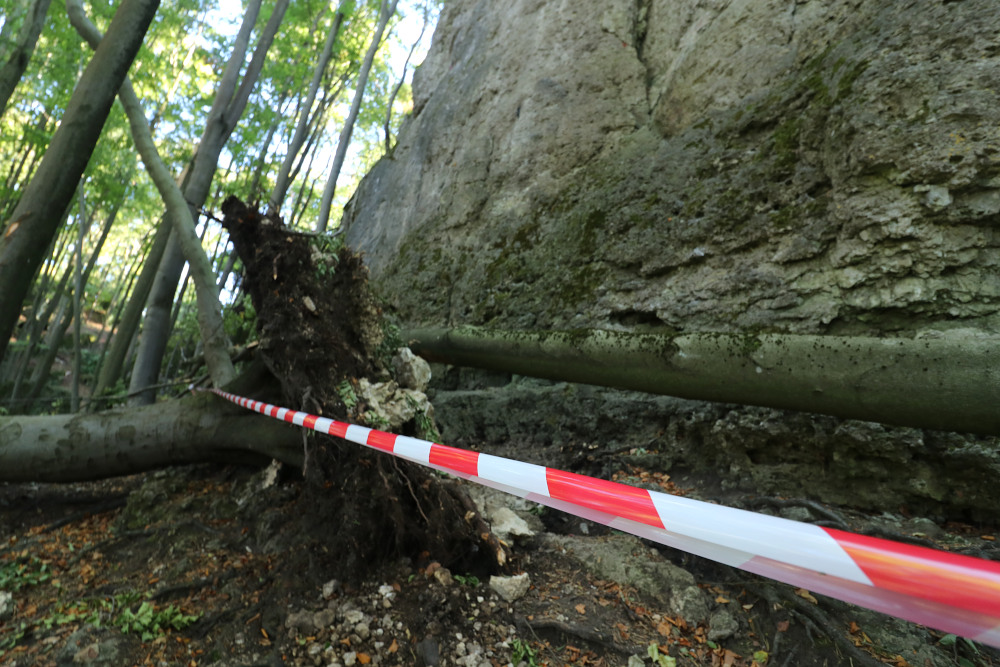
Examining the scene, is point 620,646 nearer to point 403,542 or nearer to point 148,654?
point 403,542

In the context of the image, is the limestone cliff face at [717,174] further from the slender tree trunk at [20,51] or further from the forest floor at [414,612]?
the slender tree trunk at [20,51]

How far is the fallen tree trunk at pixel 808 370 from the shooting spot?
2.35m

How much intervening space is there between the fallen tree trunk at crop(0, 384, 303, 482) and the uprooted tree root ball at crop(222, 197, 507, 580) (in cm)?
92

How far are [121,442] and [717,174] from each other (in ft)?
20.2

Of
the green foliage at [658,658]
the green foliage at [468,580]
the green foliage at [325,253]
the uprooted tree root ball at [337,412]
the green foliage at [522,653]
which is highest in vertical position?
the green foliage at [325,253]

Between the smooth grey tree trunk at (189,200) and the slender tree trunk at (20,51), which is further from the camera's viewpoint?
the smooth grey tree trunk at (189,200)

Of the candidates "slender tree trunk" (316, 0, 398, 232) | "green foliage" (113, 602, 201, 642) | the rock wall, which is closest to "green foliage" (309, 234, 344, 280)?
"green foliage" (113, 602, 201, 642)

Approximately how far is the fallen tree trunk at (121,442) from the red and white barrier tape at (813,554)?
3669mm

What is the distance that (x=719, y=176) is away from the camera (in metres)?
4.36

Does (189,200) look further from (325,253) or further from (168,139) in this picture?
(168,139)

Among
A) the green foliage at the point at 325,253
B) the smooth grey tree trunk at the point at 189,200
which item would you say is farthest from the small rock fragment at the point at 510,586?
the smooth grey tree trunk at the point at 189,200

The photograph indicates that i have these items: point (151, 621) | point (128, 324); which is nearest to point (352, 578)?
point (151, 621)

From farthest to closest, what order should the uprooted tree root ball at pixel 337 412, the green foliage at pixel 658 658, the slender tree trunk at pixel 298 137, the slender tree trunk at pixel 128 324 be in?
the slender tree trunk at pixel 298 137, the slender tree trunk at pixel 128 324, the uprooted tree root ball at pixel 337 412, the green foliage at pixel 658 658

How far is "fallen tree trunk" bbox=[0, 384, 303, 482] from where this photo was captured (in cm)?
418
